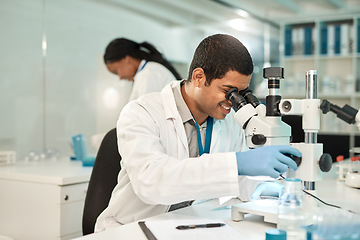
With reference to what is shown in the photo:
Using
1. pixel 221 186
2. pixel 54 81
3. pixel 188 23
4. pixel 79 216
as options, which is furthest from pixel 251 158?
pixel 188 23

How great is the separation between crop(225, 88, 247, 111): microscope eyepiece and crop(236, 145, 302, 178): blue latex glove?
6.2 inches

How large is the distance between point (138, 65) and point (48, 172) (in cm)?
97

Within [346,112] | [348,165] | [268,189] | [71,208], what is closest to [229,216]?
[268,189]

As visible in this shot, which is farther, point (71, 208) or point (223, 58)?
point (71, 208)

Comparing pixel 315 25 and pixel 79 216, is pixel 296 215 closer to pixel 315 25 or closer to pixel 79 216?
pixel 79 216

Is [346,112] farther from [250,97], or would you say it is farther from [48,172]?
[48,172]

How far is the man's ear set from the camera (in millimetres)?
1354

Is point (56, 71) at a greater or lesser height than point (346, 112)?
greater

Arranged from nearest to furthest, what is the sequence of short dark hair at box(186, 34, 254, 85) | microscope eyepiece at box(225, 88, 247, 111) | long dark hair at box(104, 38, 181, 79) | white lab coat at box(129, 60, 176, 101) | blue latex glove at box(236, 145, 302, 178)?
blue latex glove at box(236, 145, 302, 178) → microscope eyepiece at box(225, 88, 247, 111) → short dark hair at box(186, 34, 254, 85) → white lab coat at box(129, 60, 176, 101) → long dark hair at box(104, 38, 181, 79)

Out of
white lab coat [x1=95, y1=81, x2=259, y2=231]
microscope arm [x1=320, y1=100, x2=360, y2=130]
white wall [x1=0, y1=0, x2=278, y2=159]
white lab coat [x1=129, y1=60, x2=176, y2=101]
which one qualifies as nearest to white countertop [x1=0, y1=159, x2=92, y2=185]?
white wall [x1=0, y1=0, x2=278, y2=159]

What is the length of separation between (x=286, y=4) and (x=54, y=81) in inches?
110

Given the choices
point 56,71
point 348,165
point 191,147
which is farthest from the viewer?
point 56,71

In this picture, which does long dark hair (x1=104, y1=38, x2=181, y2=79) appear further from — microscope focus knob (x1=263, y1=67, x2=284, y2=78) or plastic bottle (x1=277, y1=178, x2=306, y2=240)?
plastic bottle (x1=277, y1=178, x2=306, y2=240)

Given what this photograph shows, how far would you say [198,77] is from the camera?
4.50 ft
